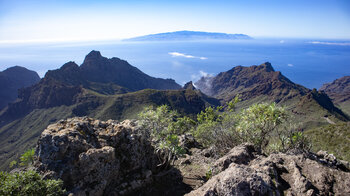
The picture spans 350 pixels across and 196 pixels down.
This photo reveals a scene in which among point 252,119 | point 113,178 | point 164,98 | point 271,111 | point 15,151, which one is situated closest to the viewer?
point 113,178

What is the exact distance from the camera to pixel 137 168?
15.1 m

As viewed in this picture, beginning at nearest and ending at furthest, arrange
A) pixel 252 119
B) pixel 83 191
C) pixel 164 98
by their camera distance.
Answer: pixel 83 191 → pixel 252 119 → pixel 164 98

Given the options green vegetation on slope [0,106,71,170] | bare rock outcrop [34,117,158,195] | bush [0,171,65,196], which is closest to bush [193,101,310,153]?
bare rock outcrop [34,117,158,195]

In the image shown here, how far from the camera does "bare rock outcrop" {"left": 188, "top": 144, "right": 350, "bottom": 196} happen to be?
8.36 m

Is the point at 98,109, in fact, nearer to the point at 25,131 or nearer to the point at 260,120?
the point at 25,131

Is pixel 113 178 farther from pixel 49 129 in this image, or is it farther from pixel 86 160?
pixel 49 129

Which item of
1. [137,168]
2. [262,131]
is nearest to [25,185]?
[137,168]

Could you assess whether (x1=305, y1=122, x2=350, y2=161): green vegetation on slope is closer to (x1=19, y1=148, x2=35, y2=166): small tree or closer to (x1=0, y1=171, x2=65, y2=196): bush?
(x1=0, y1=171, x2=65, y2=196): bush

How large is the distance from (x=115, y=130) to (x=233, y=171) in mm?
10225

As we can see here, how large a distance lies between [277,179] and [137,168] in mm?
9951

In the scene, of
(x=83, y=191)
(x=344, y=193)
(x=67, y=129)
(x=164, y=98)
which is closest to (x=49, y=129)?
(x=67, y=129)

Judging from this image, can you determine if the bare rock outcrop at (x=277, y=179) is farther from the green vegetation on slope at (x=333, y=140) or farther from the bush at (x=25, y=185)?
the green vegetation on slope at (x=333, y=140)

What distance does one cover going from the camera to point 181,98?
186250 millimetres

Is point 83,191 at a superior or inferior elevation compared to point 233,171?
inferior
